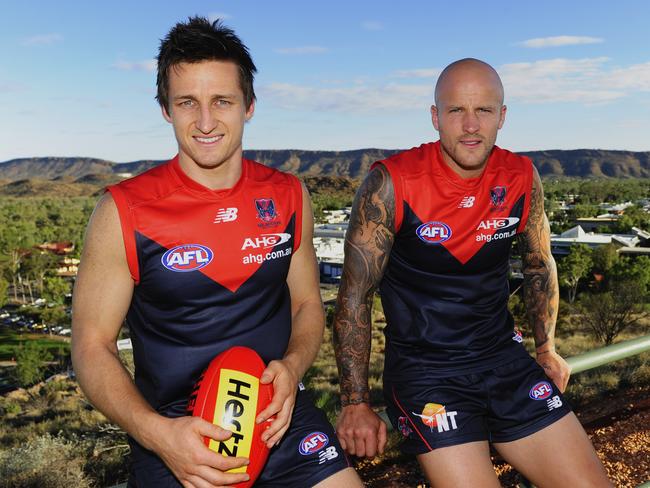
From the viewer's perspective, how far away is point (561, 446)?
2805 mm

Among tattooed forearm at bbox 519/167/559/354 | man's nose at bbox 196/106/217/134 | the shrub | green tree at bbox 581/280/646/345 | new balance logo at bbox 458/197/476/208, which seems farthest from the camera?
green tree at bbox 581/280/646/345

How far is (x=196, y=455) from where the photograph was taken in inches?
74.1

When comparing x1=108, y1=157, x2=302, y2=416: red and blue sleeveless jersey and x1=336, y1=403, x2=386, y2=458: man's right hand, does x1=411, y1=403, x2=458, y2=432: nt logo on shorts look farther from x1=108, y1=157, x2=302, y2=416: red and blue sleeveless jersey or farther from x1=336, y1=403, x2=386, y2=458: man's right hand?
x1=108, y1=157, x2=302, y2=416: red and blue sleeveless jersey

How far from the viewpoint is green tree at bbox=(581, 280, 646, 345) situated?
24.6 meters

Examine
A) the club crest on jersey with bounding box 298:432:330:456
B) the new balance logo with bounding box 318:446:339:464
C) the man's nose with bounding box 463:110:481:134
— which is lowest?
the new balance logo with bounding box 318:446:339:464

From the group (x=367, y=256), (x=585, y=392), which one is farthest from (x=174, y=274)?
(x=585, y=392)

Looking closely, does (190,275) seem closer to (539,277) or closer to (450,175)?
(450,175)

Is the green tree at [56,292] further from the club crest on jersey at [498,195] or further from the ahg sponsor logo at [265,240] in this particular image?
the ahg sponsor logo at [265,240]

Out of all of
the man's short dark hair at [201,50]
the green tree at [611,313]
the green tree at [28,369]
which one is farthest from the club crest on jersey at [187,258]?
the green tree at [28,369]

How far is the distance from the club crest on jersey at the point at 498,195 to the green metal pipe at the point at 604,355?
0.89 meters

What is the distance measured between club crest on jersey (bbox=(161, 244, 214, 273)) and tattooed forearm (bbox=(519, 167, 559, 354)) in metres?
1.91

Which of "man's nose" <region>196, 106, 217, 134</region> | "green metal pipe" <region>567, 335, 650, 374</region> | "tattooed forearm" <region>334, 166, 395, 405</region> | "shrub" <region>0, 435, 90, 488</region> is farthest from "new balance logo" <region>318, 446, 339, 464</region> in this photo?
"shrub" <region>0, 435, 90, 488</region>

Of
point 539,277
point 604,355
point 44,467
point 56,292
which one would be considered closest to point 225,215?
point 539,277

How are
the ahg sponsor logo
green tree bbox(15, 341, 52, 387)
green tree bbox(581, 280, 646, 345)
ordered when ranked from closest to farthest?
1. the ahg sponsor logo
2. green tree bbox(581, 280, 646, 345)
3. green tree bbox(15, 341, 52, 387)
